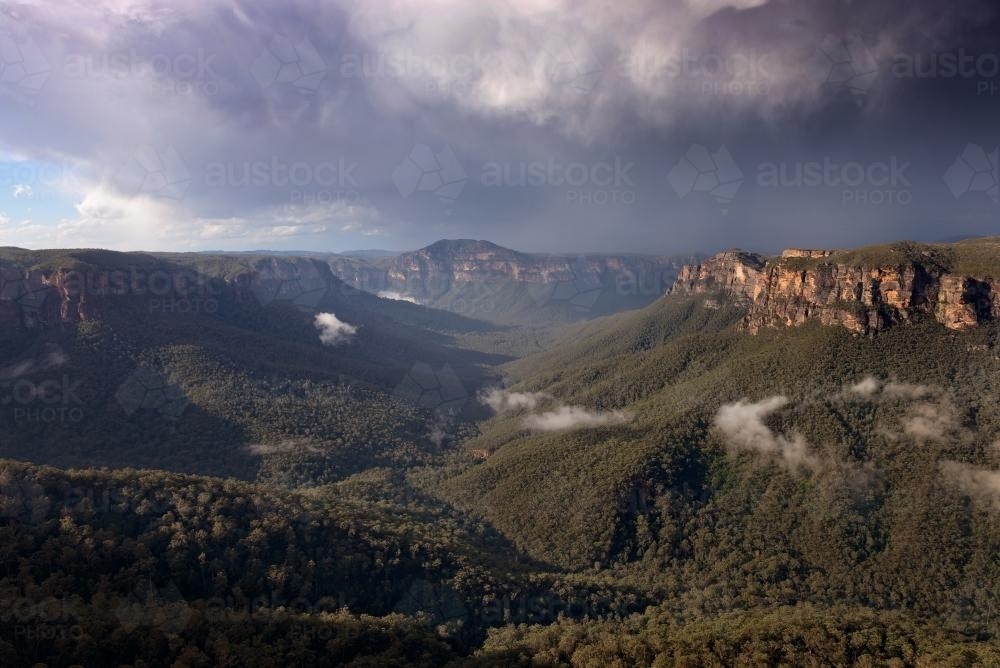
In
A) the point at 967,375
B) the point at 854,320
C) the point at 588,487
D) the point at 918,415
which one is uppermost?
the point at 854,320

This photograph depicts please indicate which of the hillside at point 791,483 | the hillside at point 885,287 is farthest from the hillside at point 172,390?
the hillside at point 885,287

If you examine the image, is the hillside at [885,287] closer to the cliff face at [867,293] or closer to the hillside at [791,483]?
the cliff face at [867,293]

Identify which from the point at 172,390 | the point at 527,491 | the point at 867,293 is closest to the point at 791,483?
the point at 527,491

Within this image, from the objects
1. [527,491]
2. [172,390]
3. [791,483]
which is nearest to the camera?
[791,483]

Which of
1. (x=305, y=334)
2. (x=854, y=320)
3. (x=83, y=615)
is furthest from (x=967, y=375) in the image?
(x=305, y=334)

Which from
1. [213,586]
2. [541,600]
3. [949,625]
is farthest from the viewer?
[541,600]

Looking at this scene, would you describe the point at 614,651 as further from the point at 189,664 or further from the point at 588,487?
Answer: the point at 588,487

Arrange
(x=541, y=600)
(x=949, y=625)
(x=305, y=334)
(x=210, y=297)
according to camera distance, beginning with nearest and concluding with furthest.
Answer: (x=949, y=625) < (x=541, y=600) < (x=210, y=297) < (x=305, y=334)

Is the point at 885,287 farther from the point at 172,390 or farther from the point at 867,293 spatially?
the point at 172,390

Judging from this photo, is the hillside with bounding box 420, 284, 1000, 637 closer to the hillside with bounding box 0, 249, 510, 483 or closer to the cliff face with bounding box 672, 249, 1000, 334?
the cliff face with bounding box 672, 249, 1000, 334
